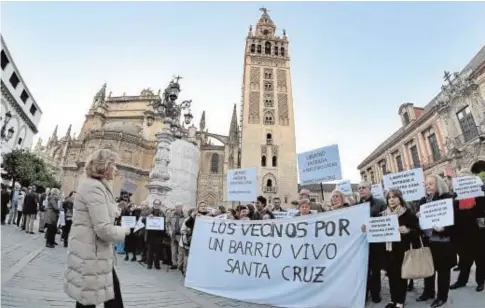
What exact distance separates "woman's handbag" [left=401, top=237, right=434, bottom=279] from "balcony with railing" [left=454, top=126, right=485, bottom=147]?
21.1 m

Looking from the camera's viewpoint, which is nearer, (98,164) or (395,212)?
(98,164)

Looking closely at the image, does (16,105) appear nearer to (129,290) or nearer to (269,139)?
(269,139)

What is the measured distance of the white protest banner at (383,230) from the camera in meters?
3.77

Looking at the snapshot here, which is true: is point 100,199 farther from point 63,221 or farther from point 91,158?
point 63,221

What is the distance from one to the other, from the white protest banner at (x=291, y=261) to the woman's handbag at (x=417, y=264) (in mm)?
475

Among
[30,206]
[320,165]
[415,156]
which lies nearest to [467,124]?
[415,156]

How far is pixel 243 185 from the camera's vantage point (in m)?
7.44

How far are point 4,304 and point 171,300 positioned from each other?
209 cm

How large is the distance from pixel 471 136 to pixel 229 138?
29.7 meters

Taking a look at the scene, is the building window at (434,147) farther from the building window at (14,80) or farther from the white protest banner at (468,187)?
the building window at (14,80)

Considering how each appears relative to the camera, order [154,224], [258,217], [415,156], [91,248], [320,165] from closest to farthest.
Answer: [91,248] → [258,217] → [320,165] → [154,224] → [415,156]

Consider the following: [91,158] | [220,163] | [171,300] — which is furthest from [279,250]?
[220,163]

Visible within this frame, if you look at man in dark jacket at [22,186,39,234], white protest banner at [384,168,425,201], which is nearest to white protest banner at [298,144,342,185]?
white protest banner at [384,168,425,201]

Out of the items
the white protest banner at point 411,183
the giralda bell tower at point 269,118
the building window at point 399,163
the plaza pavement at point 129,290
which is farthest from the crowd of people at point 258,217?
the giralda bell tower at point 269,118
